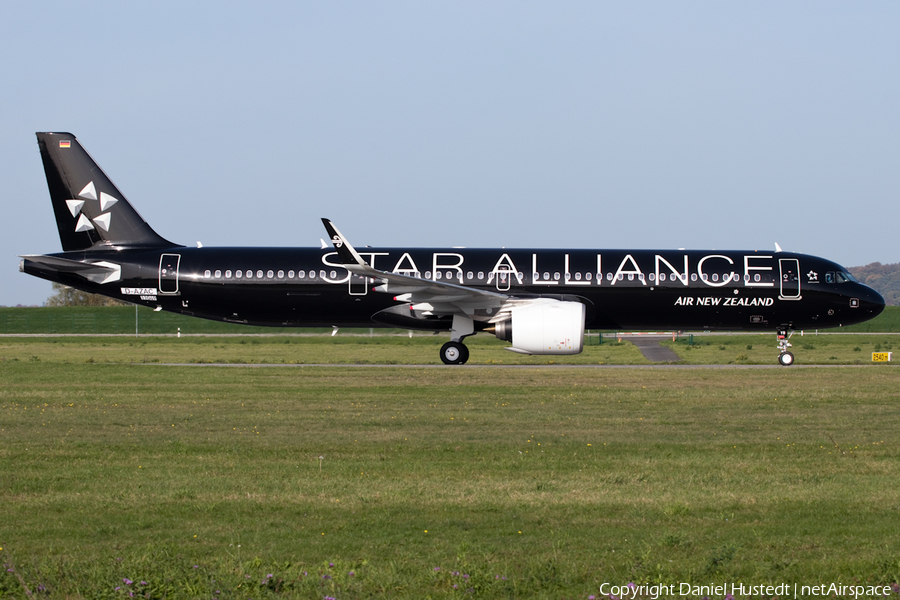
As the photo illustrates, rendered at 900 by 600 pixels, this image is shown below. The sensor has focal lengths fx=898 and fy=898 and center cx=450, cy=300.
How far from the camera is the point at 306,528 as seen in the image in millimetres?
7801

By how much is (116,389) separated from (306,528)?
520 inches

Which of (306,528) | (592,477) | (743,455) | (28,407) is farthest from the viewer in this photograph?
(28,407)

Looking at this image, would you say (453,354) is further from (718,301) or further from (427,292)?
(718,301)

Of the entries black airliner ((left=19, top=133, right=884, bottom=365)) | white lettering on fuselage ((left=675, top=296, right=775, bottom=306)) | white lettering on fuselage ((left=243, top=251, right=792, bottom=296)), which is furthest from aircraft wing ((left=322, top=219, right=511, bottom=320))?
white lettering on fuselage ((left=675, top=296, right=775, bottom=306))

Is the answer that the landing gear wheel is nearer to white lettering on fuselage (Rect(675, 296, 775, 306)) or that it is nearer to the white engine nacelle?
the white engine nacelle

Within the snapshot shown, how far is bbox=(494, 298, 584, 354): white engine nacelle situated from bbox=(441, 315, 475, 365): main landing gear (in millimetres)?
2590

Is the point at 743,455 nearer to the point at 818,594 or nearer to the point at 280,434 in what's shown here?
the point at 818,594

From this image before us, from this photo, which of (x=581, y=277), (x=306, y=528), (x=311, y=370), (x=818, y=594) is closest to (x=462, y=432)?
(x=306, y=528)

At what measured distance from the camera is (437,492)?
9164 millimetres

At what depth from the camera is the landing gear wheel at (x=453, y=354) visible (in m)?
28.7

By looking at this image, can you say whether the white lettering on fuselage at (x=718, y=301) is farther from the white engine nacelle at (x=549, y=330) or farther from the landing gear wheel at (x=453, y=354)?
the landing gear wheel at (x=453, y=354)

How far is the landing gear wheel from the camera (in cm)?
2872

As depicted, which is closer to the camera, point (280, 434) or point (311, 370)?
point (280, 434)

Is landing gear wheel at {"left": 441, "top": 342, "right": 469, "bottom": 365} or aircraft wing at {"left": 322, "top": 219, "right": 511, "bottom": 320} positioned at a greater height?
aircraft wing at {"left": 322, "top": 219, "right": 511, "bottom": 320}
